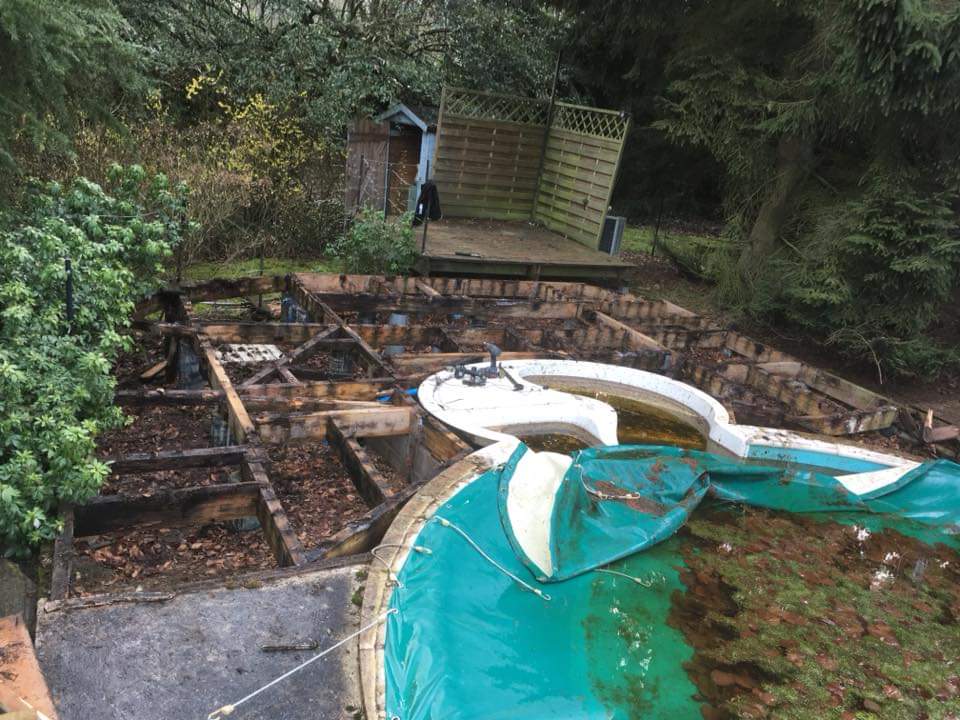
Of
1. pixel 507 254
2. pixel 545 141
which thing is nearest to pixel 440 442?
pixel 507 254

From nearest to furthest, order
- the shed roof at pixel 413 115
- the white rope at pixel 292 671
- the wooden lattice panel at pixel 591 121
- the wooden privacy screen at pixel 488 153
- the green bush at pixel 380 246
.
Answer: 1. the white rope at pixel 292 671
2. the green bush at pixel 380 246
3. the wooden lattice panel at pixel 591 121
4. the wooden privacy screen at pixel 488 153
5. the shed roof at pixel 413 115

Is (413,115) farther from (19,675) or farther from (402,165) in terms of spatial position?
(19,675)

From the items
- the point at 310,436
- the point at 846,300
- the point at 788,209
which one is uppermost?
the point at 788,209

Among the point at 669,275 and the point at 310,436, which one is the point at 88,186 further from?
the point at 669,275

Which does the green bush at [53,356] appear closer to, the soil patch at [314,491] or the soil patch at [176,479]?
the soil patch at [176,479]

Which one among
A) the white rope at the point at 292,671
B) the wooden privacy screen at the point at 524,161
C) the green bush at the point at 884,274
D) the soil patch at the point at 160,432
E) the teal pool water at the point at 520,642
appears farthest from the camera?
the wooden privacy screen at the point at 524,161

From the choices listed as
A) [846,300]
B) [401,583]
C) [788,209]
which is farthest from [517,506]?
[788,209]

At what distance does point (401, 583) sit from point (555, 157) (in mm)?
11427

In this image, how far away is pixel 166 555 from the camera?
500cm

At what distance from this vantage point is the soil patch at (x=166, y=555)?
466cm

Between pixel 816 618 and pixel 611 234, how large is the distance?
8988 millimetres

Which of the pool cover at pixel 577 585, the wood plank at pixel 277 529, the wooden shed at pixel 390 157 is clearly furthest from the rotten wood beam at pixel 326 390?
the wooden shed at pixel 390 157

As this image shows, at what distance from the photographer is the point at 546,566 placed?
4.15m

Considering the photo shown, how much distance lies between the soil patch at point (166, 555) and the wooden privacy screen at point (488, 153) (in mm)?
9424
